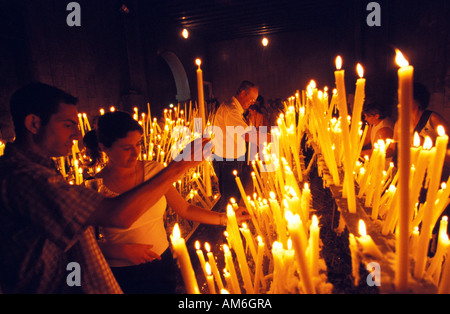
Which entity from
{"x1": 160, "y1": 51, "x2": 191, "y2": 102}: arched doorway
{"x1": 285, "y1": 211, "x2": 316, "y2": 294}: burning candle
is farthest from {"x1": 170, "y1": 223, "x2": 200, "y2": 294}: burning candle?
{"x1": 160, "y1": 51, "x2": 191, "y2": 102}: arched doorway

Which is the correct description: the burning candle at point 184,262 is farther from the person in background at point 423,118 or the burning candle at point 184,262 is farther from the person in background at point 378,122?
the person in background at point 378,122

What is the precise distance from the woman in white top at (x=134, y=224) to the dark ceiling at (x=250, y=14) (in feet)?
25.0

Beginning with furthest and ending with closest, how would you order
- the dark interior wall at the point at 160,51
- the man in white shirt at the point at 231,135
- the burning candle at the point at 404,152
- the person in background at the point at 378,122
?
the dark interior wall at the point at 160,51 → the man in white shirt at the point at 231,135 → the person in background at the point at 378,122 → the burning candle at the point at 404,152

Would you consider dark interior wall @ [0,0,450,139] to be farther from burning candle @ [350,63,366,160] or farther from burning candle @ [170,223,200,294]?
burning candle @ [170,223,200,294]

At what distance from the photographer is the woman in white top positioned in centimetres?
156

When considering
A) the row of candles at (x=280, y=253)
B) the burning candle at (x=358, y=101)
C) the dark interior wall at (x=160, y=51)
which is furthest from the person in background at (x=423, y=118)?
the dark interior wall at (x=160, y=51)

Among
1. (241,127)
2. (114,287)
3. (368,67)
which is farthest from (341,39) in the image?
(114,287)

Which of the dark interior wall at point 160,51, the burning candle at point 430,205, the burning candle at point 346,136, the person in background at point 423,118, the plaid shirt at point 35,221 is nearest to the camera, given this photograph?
the burning candle at point 430,205

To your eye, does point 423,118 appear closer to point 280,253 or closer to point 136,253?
Answer: point 280,253

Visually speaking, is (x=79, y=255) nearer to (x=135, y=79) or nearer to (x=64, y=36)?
(x=64, y=36)

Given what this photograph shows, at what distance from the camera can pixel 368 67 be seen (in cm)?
811

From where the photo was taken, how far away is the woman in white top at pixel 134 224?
1559mm

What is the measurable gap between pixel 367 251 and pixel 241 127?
3425 mm
